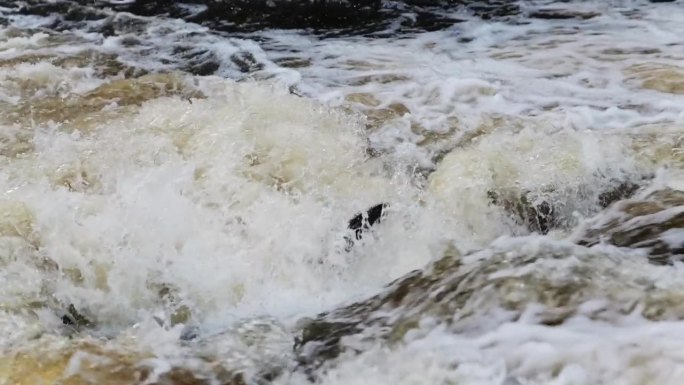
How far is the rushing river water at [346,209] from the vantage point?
2.52m

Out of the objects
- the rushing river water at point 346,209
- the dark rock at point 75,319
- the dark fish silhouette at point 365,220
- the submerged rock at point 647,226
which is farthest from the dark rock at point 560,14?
the dark rock at point 75,319

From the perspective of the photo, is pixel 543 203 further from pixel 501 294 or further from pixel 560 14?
pixel 560 14

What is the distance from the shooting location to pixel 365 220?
13.0 feet

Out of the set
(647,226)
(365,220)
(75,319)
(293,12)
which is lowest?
(75,319)

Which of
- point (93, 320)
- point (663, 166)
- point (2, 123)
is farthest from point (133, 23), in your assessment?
point (663, 166)

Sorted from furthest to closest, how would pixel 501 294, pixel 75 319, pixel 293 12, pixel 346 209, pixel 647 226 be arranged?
pixel 293 12 → pixel 346 209 → pixel 75 319 → pixel 647 226 → pixel 501 294

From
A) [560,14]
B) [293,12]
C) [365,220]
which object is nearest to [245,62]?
[293,12]

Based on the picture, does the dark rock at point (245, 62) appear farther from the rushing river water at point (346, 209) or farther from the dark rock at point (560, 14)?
the dark rock at point (560, 14)

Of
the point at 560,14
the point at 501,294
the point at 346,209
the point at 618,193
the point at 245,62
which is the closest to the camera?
the point at 501,294

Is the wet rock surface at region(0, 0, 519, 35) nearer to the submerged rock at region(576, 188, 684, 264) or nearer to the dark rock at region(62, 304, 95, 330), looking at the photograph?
the submerged rock at region(576, 188, 684, 264)

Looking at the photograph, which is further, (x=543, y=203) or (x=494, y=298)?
(x=543, y=203)

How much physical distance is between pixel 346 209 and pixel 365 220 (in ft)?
0.52

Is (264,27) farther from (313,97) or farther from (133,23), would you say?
(313,97)

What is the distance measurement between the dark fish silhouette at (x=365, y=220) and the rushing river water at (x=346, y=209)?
28 millimetres
